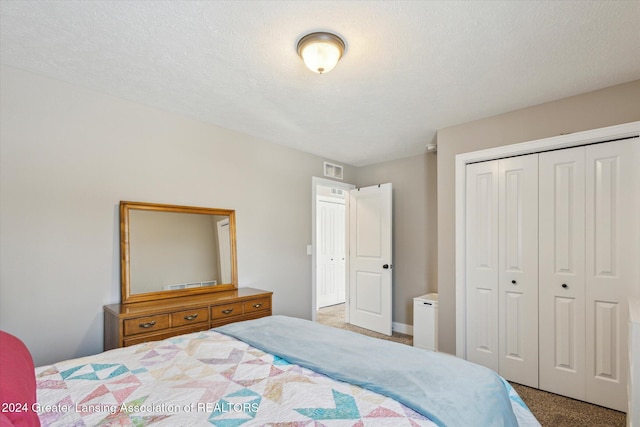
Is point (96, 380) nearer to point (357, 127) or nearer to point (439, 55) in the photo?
point (439, 55)

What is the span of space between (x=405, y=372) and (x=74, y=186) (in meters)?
2.59

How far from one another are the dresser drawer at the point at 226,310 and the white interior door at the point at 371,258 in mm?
2156

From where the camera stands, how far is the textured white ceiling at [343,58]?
1646 mm

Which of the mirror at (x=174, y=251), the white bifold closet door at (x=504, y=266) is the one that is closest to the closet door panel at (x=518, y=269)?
the white bifold closet door at (x=504, y=266)

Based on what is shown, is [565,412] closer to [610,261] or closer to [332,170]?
→ [610,261]

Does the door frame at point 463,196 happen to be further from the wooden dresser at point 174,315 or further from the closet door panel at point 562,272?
the wooden dresser at point 174,315

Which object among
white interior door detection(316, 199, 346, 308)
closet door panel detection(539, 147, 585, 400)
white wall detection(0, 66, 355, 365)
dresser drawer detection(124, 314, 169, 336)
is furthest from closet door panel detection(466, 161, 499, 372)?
white interior door detection(316, 199, 346, 308)

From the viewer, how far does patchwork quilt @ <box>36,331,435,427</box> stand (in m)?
1.07

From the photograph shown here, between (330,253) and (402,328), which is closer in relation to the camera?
(402,328)

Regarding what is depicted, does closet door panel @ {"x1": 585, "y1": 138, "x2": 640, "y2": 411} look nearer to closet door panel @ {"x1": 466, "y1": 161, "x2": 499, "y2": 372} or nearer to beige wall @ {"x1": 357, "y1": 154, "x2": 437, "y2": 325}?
closet door panel @ {"x1": 466, "y1": 161, "x2": 499, "y2": 372}

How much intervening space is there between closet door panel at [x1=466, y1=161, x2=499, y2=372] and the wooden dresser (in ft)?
6.60

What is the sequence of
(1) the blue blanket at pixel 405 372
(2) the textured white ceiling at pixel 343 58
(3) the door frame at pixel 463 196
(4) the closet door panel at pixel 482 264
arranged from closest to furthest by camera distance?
(1) the blue blanket at pixel 405 372
(2) the textured white ceiling at pixel 343 58
(3) the door frame at pixel 463 196
(4) the closet door panel at pixel 482 264

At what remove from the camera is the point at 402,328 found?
14.6ft

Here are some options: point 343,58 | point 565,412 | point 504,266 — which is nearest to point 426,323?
point 504,266
